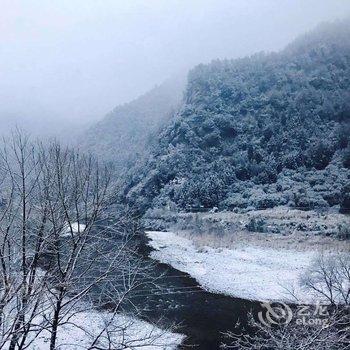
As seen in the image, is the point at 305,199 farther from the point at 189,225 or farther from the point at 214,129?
the point at 214,129

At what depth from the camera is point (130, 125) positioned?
512ft

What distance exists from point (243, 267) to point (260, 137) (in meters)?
56.5

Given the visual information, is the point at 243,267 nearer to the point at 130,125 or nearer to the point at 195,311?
the point at 195,311

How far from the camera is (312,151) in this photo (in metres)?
73.1

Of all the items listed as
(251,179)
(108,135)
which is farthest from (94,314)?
(108,135)

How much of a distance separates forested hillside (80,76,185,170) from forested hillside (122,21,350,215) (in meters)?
33.8

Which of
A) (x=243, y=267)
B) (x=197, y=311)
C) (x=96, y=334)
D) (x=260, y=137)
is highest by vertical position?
(x=260, y=137)

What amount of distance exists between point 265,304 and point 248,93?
7778cm

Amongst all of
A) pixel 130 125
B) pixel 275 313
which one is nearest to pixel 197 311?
pixel 275 313

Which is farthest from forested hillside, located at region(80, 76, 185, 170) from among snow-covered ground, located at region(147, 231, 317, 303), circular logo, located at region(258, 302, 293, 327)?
circular logo, located at region(258, 302, 293, 327)

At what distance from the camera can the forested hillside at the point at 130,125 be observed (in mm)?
136750

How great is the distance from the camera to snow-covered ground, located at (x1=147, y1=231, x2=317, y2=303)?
82.4 ft

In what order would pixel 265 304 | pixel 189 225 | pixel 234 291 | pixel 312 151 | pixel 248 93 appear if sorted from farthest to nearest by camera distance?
pixel 248 93 < pixel 312 151 < pixel 189 225 < pixel 234 291 < pixel 265 304

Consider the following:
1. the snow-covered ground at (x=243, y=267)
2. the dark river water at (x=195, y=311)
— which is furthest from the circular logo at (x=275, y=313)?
the snow-covered ground at (x=243, y=267)
